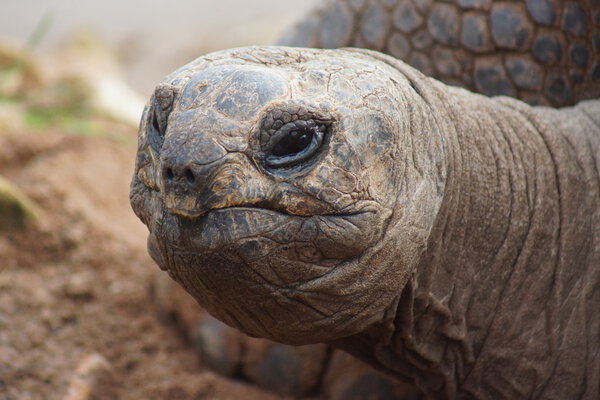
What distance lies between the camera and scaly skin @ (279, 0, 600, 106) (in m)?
3.03

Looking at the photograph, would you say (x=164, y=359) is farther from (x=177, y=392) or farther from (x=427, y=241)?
(x=427, y=241)

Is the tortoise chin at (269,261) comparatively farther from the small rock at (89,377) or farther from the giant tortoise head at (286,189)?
the small rock at (89,377)

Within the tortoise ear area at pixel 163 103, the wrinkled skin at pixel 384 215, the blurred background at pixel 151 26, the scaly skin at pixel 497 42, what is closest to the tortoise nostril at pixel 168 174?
the wrinkled skin at pixel 384 215

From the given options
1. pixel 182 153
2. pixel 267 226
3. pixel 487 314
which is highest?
pixel 182 153

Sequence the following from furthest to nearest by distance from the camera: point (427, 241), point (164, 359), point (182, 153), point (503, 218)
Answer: point (164, 359), point (503, 218), point (427, 241), point (182, 153)

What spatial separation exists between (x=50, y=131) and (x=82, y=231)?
1.26 m

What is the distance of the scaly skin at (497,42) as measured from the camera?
3.03 meters

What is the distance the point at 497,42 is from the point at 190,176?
5.88 ft

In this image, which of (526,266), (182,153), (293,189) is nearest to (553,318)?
(526,266)

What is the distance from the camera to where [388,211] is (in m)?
1.92

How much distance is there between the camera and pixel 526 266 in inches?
95.1

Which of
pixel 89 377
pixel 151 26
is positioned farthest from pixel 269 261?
pixel 151 26

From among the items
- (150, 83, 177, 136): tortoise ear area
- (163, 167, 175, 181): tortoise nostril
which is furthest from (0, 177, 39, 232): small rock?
(163, 167, 175, 181): tortoise nostril

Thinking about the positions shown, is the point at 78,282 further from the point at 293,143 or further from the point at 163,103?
the point at 293,143
